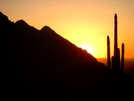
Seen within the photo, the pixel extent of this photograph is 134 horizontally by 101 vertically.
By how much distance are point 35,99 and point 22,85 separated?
100cm

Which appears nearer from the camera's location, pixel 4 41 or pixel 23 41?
pixel 4 41

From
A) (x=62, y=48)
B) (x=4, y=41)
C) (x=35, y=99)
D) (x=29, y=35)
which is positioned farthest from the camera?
(x=62, y=48)

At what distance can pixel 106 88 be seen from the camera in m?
12.3

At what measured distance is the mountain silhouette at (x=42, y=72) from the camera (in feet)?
29.6

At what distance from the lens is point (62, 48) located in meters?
14.9

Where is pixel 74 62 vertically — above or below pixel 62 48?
below

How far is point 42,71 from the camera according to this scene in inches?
413

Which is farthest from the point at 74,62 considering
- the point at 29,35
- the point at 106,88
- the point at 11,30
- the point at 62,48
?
the point at 11,30

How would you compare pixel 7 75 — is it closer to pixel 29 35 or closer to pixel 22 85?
pixel 22 85

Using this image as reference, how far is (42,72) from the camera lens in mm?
10422

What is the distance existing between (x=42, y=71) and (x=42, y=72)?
0.09 m

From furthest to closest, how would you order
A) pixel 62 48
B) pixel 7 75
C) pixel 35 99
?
pixel 62 48
pixel 7 75
pixel 35 99

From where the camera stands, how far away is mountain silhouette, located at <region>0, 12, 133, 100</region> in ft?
29.6

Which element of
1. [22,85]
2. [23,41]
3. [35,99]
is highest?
[23,41]
